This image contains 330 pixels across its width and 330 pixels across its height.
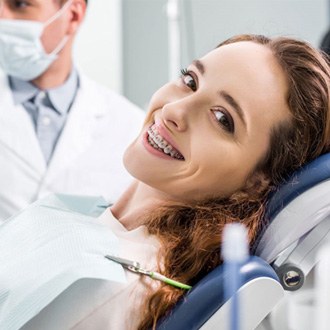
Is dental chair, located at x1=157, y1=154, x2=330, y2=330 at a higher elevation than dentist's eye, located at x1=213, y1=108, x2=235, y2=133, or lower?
lower

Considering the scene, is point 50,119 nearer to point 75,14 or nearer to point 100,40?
point 75,14

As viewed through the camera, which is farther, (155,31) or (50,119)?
(155,31)

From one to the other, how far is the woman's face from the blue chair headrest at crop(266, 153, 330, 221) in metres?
0.08

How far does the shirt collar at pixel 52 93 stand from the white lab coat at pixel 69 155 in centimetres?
3

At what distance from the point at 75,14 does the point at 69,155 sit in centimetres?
53

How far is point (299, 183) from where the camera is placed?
1071 mm

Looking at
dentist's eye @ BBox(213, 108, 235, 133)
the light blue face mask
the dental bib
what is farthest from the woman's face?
the light blue face mask

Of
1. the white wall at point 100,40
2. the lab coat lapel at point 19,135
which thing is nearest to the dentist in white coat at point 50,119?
the lab coat lapel at point 19,135

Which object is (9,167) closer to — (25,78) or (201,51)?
(25,78)

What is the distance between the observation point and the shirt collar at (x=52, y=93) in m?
2.13

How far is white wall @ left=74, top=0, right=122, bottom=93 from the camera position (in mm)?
3031

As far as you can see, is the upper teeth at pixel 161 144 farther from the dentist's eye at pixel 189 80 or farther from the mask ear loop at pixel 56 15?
the mask ear loop at pixel 56 15

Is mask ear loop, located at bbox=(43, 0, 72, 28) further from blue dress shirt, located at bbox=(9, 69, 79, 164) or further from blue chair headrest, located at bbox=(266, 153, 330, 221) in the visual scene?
blue chair headrest, located at bbox=(266, 153, 330, 221)

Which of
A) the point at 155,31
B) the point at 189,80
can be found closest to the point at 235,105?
the point at 189,80
